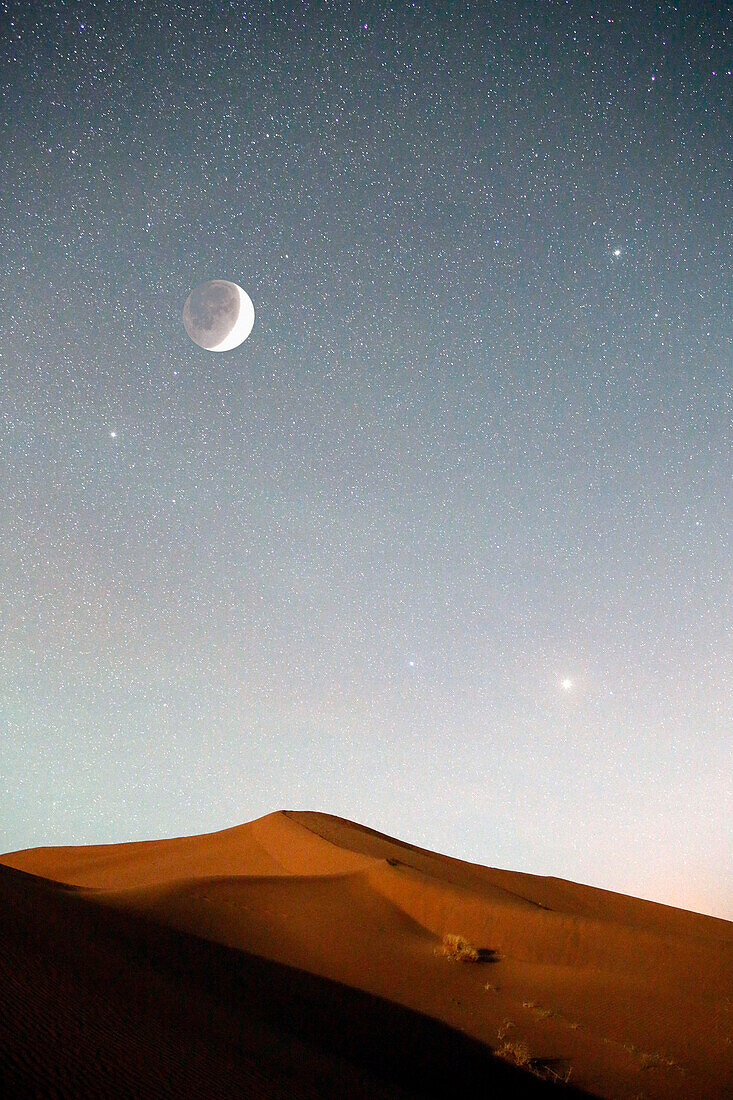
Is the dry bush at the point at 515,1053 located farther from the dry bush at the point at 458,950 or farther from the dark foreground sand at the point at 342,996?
the dry bush at the point at 458,950

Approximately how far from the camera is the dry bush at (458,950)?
669 inches

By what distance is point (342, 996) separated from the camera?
43.6 feet

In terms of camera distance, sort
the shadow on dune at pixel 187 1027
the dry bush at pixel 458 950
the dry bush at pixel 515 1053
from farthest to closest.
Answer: the dry bush at pixel 458 950
the dry bush at pixel 515 1053
the shadow on dune at pixel 187 1027

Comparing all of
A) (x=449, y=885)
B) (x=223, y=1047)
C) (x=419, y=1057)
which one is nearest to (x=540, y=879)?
(x=449, y=885)

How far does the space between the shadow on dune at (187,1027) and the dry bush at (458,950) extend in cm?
462

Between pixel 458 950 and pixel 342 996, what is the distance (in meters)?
5.64

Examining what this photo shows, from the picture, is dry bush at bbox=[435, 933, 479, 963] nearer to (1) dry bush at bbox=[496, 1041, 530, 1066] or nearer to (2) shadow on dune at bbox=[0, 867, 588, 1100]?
(2) shadow on dune at bbox=[0, 867, 588, 1100]

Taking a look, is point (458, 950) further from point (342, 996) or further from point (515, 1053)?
point (515, 1053)

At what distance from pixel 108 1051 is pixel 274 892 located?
1549 cm

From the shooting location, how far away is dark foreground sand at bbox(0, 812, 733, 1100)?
779cm

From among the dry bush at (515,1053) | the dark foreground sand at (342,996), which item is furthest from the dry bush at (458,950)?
the dry bush at (515,1053)

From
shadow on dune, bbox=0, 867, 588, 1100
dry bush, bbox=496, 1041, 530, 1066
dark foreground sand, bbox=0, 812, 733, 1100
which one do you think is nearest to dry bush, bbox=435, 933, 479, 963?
dark foreground sand, bbox=0, 812, 733, 1100

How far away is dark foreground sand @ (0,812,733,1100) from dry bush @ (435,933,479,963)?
0.27 metres

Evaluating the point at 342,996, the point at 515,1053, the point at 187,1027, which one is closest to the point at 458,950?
the point at 342,996
